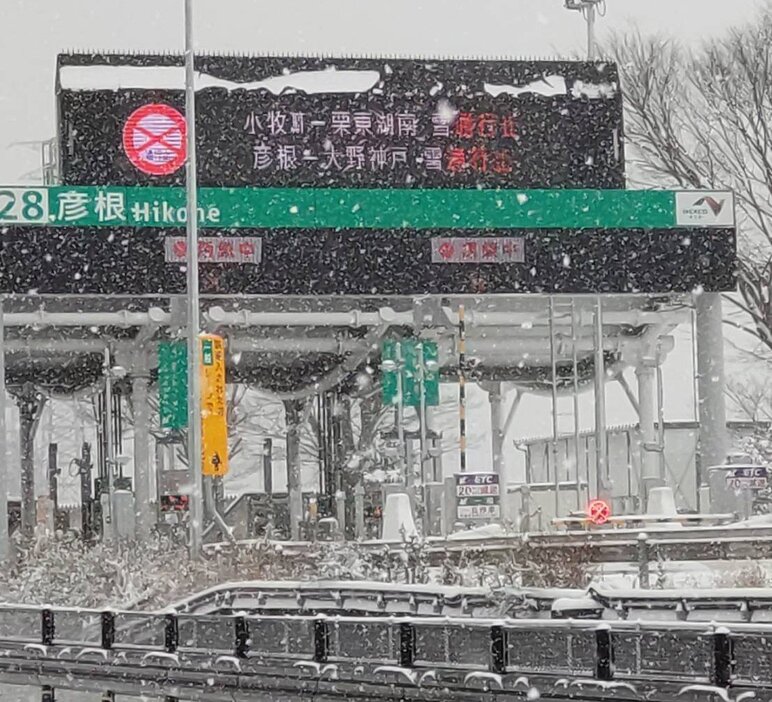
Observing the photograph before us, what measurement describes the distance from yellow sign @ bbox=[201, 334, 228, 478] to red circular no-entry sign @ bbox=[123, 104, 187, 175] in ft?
20.7

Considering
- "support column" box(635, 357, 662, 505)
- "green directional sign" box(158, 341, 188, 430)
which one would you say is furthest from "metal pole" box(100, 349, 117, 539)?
"support column" box(635, 357, 662, 505)

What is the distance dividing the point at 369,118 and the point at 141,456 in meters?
8.84

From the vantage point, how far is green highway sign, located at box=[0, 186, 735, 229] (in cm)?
3941

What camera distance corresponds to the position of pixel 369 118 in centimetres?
4175

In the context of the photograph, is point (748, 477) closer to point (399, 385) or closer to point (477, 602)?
point (399, 385)

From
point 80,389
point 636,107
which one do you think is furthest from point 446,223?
point 80,389

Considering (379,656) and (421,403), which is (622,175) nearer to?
(421,403)

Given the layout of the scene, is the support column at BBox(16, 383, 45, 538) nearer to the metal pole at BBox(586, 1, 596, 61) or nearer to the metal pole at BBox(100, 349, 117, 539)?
the metal pole at BBox(100, 349, 117, 539)

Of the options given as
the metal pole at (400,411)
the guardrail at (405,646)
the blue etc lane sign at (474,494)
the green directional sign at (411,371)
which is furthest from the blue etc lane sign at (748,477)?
the guardrail at (405,646)

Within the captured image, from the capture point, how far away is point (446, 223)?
4075 cm

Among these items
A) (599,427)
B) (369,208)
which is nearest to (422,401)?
(599,427)

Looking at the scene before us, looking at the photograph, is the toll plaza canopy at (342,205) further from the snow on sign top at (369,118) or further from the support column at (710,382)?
the support column at (710,382)

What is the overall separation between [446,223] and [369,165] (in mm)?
2202

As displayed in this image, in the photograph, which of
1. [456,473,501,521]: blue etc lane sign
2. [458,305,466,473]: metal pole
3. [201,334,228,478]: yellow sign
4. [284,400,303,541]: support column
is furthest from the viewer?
[284,400,303,541]: support column
